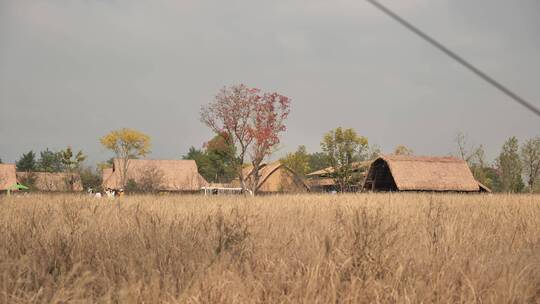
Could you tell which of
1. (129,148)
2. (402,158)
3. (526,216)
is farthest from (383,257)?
(129,148)

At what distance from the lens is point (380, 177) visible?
44188mm

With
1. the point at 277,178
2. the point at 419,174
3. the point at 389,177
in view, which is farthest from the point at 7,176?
the point at 419,174

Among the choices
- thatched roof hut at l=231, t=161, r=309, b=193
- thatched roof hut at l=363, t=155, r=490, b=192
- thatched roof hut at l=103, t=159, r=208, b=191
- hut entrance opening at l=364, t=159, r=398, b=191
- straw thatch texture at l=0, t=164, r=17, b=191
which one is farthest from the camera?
thatched roof hut at l=231, t=161, r=309, b=193

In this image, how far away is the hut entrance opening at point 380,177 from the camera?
43094 millimetres

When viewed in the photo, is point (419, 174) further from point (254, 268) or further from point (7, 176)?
point (7, 176)

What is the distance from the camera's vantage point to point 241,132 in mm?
43219

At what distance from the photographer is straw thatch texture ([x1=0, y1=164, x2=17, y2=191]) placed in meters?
51.9

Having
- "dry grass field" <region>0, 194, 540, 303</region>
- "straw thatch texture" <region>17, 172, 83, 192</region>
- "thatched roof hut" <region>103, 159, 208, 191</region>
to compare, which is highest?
"thatched roof hut" <region>103, 159, 208, 191</region>

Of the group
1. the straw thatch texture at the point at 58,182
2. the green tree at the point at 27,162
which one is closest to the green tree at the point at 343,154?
the straw thatch texture at the point at 58,182

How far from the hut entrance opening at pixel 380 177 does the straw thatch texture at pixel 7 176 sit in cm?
3615

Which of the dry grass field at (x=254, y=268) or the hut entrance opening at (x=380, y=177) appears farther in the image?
the hut entrance opening at (x=380, y=177)

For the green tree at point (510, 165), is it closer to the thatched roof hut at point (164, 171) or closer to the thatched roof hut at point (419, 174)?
the thatched roof hut at point (419, 174)

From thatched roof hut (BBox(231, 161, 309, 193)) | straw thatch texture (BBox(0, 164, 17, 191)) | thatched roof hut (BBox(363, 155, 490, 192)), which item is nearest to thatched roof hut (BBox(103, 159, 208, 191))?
thatched roof hut (BBox(231, 161, 309, 193))

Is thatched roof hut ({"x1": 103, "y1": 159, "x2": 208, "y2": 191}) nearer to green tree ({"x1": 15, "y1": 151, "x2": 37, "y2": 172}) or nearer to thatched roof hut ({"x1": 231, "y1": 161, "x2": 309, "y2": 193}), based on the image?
thatched roof hut ({"x1": 231, "y1": 161, "x2": 309, "y2": 193})
